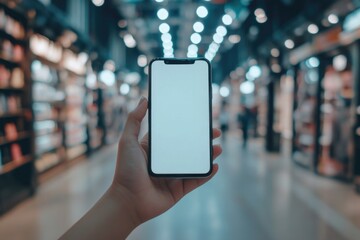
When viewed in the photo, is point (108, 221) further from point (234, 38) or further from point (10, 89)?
point (234, 38)

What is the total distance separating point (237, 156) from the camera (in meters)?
11.0

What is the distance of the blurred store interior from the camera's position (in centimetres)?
472

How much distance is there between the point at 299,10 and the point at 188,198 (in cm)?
627

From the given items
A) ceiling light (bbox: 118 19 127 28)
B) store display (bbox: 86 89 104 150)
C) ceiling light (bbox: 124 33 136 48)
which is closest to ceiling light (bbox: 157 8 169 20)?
ceiling light (bbox: 118 19 127 28)

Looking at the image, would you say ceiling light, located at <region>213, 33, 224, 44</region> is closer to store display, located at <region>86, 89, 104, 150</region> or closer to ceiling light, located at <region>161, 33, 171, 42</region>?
ceiling light, located at <region>161, 33, 171, 42</region>

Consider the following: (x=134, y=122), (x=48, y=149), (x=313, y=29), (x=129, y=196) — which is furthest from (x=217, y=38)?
(x=129, y=196)

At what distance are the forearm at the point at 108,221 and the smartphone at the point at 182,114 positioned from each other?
0.23 meters

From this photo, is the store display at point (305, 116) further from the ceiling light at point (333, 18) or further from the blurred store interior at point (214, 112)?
the ceiling light at point (333, 18)

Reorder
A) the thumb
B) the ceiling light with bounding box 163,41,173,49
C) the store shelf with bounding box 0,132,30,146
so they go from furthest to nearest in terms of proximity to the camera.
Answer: the ceiling light with bounding box 163,41,173,49 → the store shelf with bounding box 0,132,30,146 → the thumb

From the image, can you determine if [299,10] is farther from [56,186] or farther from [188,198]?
[56,186]

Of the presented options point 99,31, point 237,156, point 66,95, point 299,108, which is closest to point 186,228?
point 66,95

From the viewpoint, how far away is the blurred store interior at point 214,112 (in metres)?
4.72

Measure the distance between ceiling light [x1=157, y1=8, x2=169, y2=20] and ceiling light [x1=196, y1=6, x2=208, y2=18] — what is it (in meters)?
0.99

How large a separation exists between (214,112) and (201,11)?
4.78m
